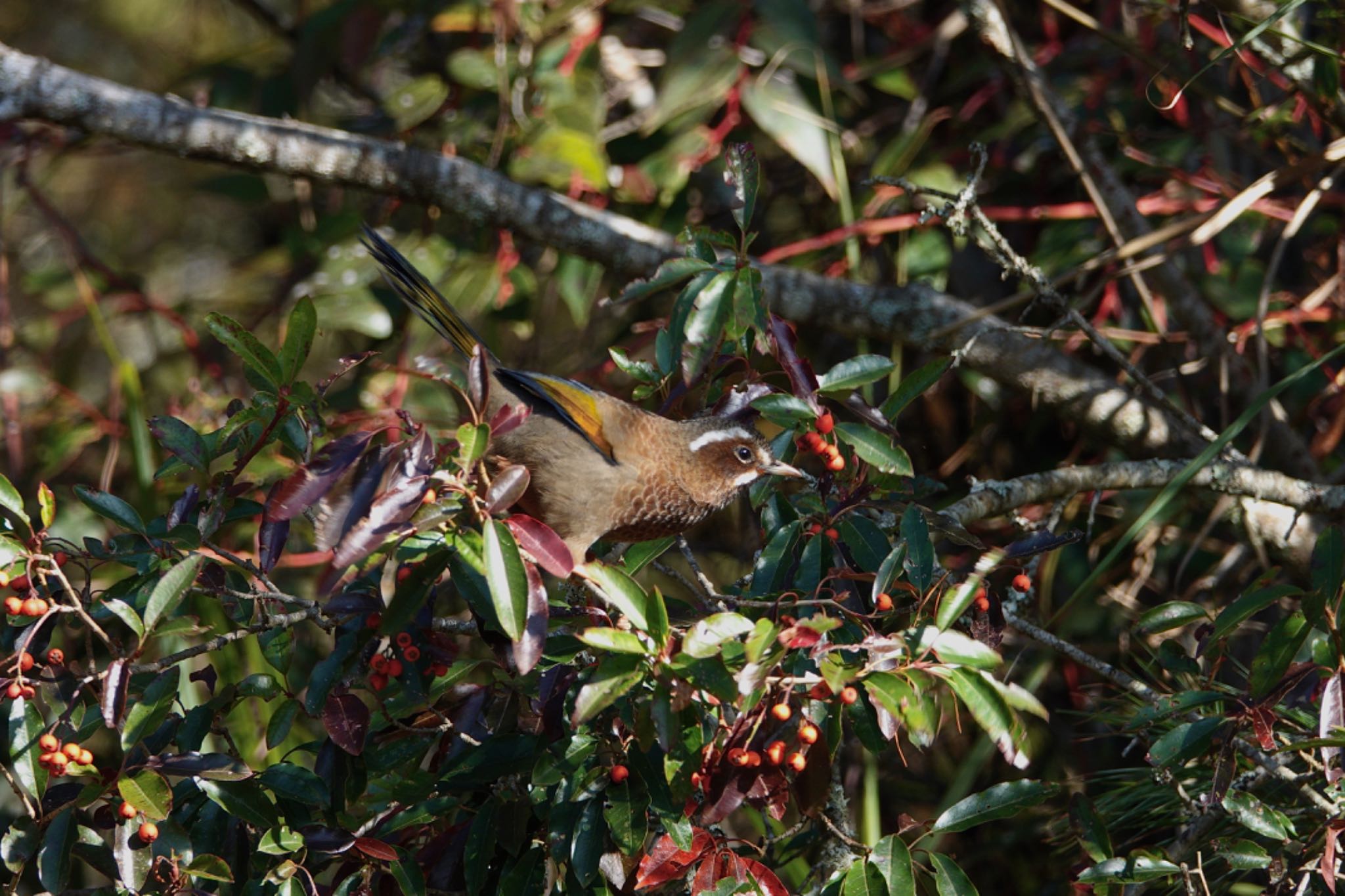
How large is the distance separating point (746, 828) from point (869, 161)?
2147mm

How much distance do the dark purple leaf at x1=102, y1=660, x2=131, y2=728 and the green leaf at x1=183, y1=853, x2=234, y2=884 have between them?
0.23m

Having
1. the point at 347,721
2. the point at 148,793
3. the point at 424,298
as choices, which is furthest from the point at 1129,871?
the point at 424,298

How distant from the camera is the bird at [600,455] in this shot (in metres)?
2.35

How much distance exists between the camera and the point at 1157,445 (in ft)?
9.30

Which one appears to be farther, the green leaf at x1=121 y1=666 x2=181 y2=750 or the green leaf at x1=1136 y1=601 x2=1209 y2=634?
the green leaf at x1=1136 y1=601 x2=1209 y2=634

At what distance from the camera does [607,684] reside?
149cm

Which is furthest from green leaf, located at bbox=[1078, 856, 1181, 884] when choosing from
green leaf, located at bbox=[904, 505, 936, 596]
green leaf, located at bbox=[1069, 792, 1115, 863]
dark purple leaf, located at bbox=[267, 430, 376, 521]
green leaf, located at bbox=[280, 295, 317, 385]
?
green leaf, located at bbox=[280, 295, 317, 385]

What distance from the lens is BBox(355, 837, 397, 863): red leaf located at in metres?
1.71

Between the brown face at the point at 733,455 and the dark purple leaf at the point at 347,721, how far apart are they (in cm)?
93

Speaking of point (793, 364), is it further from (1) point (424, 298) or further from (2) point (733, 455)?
(1) point (424, 298)

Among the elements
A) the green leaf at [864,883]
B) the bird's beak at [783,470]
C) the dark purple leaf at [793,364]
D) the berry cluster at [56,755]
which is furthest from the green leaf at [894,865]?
the berry cluster at [56,755]

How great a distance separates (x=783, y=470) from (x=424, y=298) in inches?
32.2

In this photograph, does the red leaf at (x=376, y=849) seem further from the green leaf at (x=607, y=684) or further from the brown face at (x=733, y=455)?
the brown face at (x=733, y=455)

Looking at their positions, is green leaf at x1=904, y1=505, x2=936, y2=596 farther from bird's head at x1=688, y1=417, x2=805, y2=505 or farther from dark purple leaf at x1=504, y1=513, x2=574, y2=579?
bird's head at x1=688, y1=417, x2=805, y2=505
